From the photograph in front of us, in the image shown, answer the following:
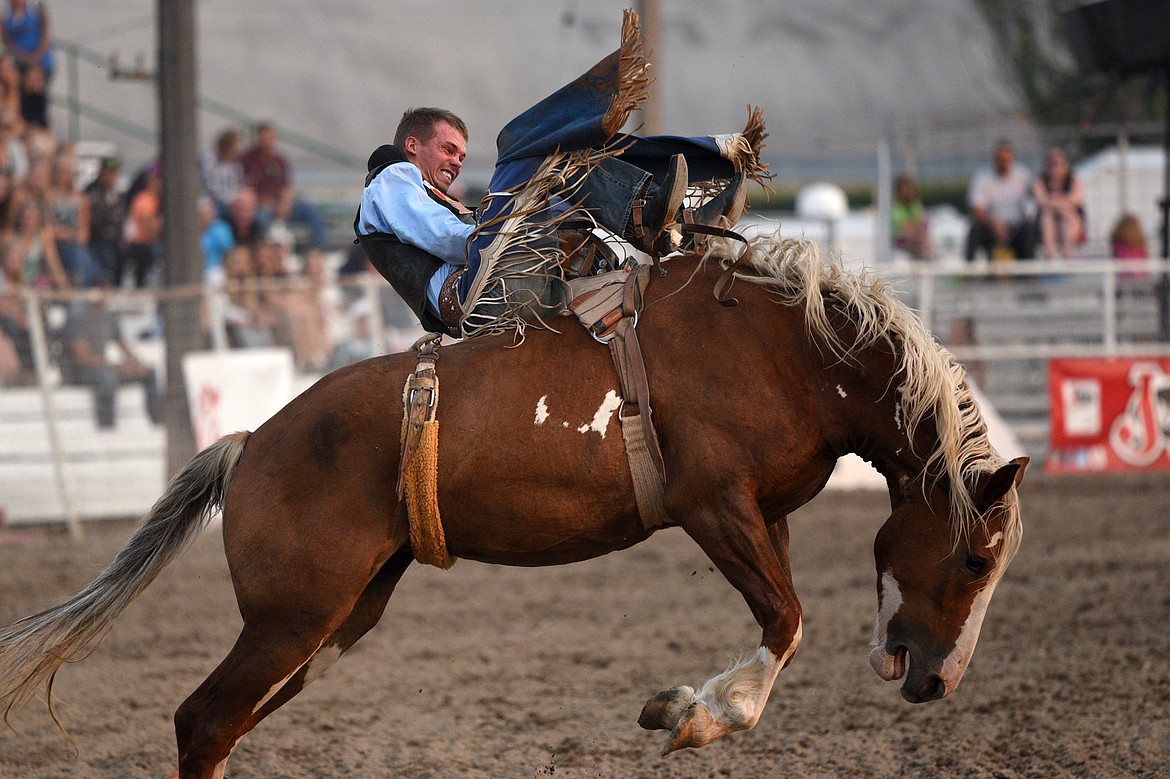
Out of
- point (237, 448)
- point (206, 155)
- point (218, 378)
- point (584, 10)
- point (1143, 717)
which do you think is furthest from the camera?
point (584, 10)

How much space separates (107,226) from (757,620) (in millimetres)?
9937

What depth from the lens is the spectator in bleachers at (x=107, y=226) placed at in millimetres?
11617

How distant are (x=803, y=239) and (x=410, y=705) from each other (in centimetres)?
275

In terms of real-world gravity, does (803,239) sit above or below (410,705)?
above

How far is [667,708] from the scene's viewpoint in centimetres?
327

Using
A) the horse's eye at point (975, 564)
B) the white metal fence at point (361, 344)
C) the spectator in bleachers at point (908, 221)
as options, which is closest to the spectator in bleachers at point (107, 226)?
the white metal fence at point (361, 344)

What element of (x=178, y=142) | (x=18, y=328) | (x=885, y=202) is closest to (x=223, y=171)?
(x=178, y=142)

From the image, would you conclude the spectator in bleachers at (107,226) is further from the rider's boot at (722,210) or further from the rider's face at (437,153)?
the rider's boot at (722,210)

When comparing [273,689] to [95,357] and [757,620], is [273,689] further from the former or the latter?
[95,357]

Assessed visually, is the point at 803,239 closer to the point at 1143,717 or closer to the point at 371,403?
the point at 371,403

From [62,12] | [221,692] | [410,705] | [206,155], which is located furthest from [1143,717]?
[62,12]

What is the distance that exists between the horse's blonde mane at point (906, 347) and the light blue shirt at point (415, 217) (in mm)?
776

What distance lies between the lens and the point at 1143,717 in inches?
183

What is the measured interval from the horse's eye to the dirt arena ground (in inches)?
25.8
